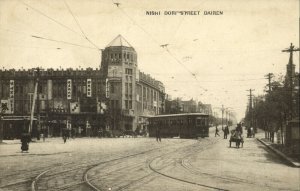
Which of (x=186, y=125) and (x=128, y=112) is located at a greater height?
(x=128, y=112)

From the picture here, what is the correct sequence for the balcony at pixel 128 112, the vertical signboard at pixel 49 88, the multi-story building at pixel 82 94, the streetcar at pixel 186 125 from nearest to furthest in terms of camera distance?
the streetcar at pixel 186 125, the multi-story building at pixel 82 94, the vertical signboard at pixel 49 88, the balcony at pixel 128 112

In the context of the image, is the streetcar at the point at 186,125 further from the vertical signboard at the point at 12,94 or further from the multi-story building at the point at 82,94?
the vertical signboard at the point at 12,94

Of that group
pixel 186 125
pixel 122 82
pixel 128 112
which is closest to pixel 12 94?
pixel 122 82

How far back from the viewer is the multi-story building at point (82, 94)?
2473 inches

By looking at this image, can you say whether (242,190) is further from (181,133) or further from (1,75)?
(1,75)

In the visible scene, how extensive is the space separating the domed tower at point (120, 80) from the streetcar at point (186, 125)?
14201 millimetres

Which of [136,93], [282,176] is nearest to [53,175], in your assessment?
[282,176]

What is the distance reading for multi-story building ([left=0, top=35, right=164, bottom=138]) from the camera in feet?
206

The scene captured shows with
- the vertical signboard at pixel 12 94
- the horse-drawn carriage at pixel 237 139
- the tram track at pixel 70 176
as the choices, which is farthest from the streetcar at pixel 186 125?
the tram track at pixel 70 176

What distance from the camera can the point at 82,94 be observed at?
65.3m

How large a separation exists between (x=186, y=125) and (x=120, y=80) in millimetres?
20650

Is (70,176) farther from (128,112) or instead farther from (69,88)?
(128,112)

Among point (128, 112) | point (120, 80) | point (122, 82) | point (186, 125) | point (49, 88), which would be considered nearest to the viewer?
point (186, 125)

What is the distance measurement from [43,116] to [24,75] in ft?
20.8
